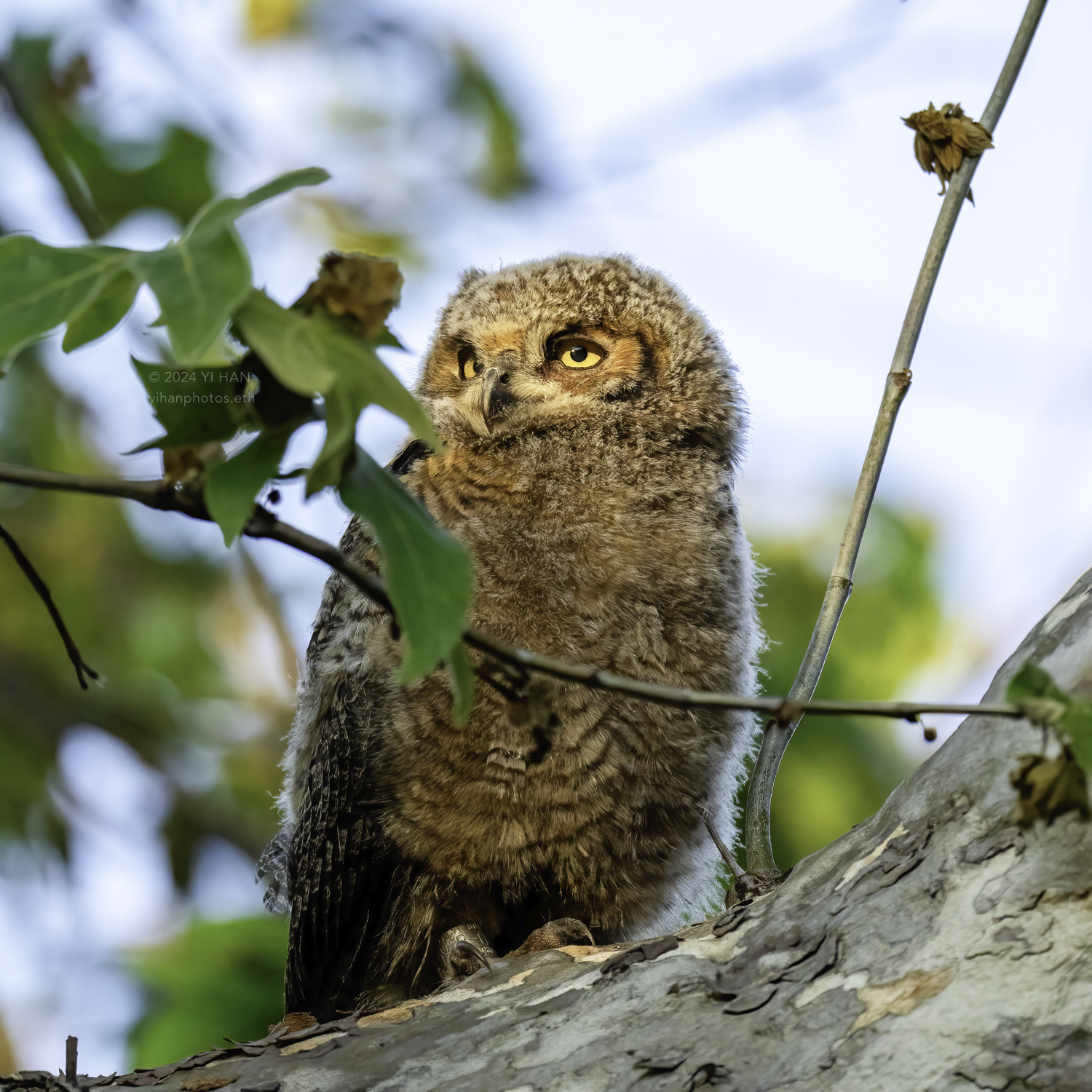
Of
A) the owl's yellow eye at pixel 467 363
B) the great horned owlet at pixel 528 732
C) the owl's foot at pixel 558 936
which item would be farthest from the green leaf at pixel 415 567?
the owl's yellow eye at pixel 467 363

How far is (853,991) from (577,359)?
2086 millimetres

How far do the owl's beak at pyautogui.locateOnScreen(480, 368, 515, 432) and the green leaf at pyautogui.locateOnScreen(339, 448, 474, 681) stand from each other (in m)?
1.70

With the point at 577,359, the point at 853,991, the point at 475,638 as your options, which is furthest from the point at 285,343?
the point at 577,359

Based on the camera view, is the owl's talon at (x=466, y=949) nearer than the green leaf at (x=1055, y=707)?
No

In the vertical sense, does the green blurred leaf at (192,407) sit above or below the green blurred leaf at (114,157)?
below

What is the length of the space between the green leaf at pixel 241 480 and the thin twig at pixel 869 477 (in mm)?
1109

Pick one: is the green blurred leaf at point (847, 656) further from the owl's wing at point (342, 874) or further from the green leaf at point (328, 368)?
the green leaf at point (328, 368)

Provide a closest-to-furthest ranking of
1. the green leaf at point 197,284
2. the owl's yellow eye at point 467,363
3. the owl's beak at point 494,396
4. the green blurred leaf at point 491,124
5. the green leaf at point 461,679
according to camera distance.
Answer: the green leaf at point 197,284, the green leaf at point 461,679, the owl's beak at point 494,396, the owl's yellow eye at point 467,363, the green blurred leaf at point 491,124

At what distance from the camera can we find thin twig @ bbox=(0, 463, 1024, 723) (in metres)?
1.22

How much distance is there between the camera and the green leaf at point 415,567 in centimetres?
119

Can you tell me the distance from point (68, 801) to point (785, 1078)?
176 inches

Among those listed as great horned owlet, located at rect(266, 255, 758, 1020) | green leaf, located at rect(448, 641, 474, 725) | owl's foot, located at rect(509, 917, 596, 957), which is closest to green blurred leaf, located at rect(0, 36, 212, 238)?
great horned owlet, located at rect(266, 255, 758, 1020)

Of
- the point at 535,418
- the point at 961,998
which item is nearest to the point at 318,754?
the point at 535,418

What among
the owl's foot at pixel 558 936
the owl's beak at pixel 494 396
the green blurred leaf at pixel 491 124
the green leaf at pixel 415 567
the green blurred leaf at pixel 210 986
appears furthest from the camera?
the green blurred leaf at pixel 491 124
